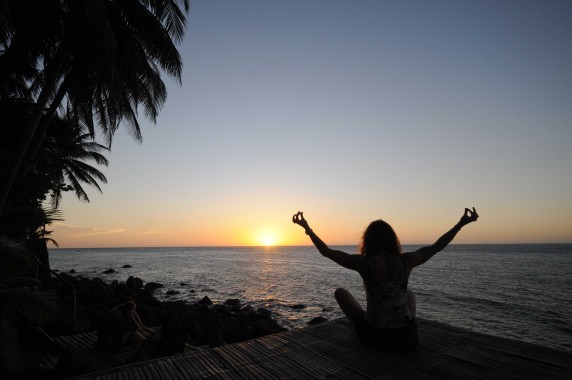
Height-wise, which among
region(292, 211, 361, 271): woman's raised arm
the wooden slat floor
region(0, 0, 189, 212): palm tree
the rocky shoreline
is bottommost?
the rocky shoreline

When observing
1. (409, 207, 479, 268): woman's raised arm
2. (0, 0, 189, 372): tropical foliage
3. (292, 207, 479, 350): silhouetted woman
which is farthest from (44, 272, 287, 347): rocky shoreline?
(409, 207, 479, 268): woman's raised arm

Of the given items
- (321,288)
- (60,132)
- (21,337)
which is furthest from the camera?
(321,288)

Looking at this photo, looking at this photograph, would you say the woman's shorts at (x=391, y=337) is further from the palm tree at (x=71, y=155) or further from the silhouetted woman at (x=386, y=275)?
the palm tree at (x=71, y=155)

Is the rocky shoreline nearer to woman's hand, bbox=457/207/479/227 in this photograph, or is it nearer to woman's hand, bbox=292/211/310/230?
woman's hand, bbox=292/211/310/230

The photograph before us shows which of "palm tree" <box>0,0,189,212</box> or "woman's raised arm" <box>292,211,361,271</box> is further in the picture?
"palm tree" <box>0,0,189,212</box>

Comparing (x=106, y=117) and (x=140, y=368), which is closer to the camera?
(x=140, y=368)

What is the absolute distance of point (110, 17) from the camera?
9.24 metres

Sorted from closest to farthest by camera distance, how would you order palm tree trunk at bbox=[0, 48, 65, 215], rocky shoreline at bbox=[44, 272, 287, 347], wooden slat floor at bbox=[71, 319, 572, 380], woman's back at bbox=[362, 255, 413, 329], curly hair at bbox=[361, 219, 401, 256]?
wooden slat floor at bbox=[71, 319, 572, 380] → woman's back at bbox=[362, 255, 413, 329] → curly hair at bbox=[361, 219, 401, 256] → palm tree trunk at bbox=[0, 48, 65, 215] → rocky shoreline at bbox=[44, 272, 287, 347]

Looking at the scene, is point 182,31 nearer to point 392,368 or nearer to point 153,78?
point 153,78

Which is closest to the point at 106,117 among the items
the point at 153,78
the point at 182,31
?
the point at 153,78

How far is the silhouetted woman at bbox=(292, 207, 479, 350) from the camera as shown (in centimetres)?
336

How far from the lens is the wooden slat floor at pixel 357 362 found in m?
3.15

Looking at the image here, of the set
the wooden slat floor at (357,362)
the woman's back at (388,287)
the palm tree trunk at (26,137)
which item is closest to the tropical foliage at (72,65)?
the palm tree trunk at (26,137)

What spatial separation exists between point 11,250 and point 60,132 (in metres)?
13.7
